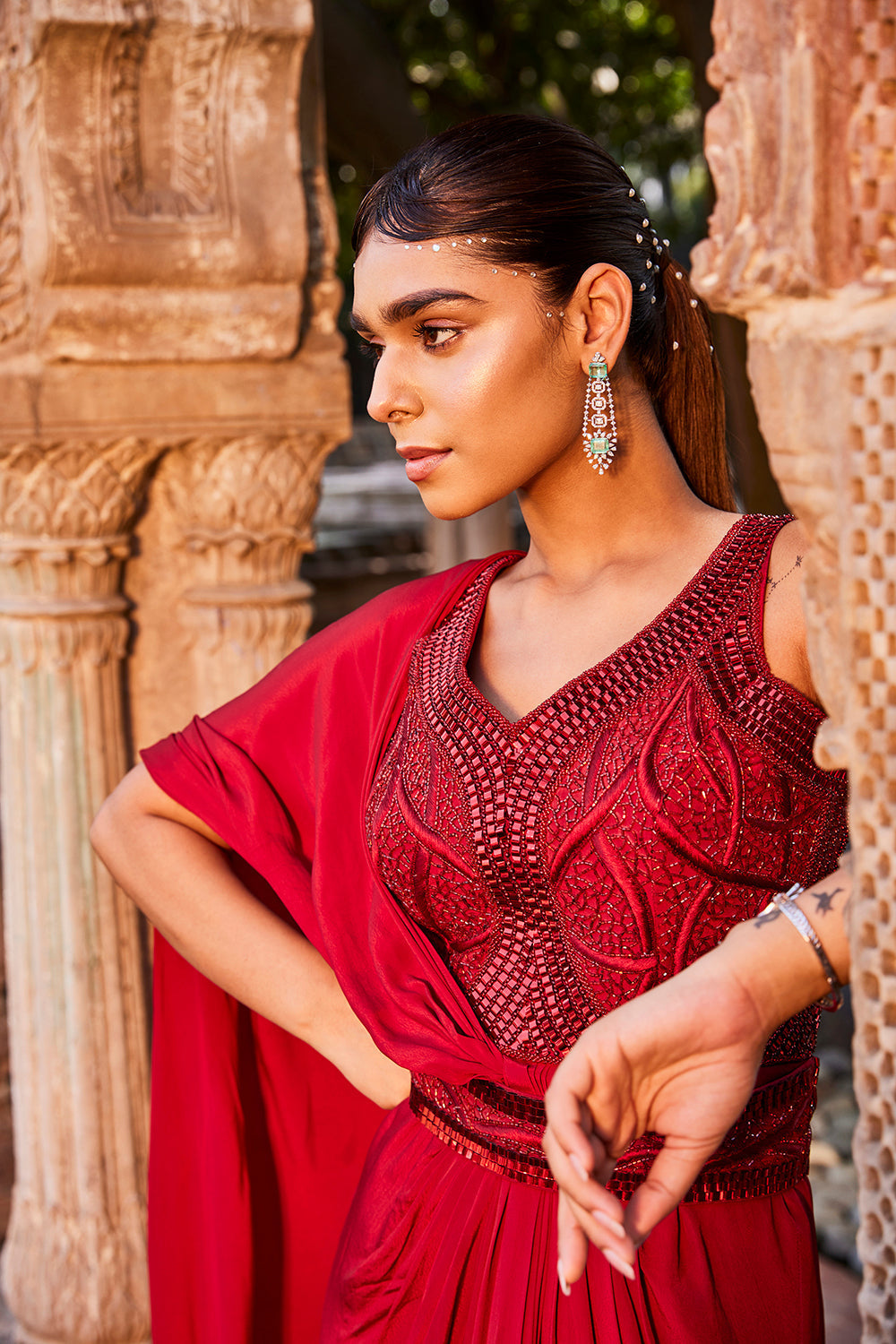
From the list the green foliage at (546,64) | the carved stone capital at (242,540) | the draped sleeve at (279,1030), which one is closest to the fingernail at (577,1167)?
the draped sleeve at (279,1030)

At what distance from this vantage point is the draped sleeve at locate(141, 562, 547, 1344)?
1.38m

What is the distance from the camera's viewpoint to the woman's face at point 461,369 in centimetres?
120

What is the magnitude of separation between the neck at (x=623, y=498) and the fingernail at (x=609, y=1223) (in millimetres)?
728

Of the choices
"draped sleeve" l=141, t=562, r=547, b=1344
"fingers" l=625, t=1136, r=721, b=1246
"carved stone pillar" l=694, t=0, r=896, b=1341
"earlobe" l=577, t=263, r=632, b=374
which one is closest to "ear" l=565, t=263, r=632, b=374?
"earlobe" l=577, t=263, r=632, b=374

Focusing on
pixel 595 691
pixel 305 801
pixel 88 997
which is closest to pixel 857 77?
pixel 595 691

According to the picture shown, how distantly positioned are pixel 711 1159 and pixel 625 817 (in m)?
0.33

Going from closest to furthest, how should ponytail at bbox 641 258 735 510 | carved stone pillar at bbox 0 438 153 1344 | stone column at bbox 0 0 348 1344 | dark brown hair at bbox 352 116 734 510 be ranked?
dark brown hair at bbox 352 116 734 510 → ponytail at bbox 641 258 735 510 → stone column at bbox 0 0 348 1344 → carved stone pillar at bbox 0 438 153 1344

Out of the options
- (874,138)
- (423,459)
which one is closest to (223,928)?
(423,459)

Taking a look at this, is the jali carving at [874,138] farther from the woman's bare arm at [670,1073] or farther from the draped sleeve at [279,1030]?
the draped sleeve at [279,1030]

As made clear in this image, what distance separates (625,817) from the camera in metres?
1.14

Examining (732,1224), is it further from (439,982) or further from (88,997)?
(88,997)

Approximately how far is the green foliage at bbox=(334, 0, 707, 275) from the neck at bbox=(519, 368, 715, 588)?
3.90 m

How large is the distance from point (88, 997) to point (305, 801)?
82 centimetres

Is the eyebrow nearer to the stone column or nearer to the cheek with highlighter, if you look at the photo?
the cheek with highlighter
